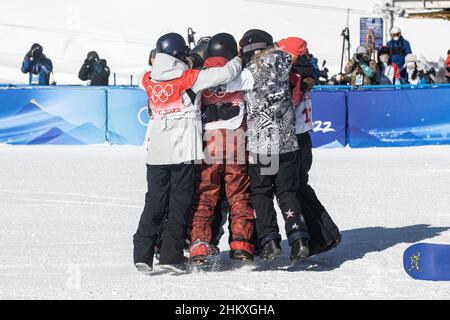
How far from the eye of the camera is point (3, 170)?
15570 millimetres

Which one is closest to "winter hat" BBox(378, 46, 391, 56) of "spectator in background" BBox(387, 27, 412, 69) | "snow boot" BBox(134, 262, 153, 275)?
"spectator in background" BBox(387, 27, 412, 69)

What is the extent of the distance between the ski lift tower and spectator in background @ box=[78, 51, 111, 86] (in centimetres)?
847

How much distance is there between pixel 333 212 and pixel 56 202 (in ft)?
10.7

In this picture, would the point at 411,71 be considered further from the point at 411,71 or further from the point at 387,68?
the point at 387,68

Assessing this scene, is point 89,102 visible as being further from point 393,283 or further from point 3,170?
point 393,283

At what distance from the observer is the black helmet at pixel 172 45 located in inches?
→ 307

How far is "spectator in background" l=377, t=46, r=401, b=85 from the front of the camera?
64.1 feet

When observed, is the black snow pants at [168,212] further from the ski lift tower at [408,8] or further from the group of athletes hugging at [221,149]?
the ski lift tower at [408,8]

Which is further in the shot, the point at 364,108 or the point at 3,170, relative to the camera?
the point at 364,108

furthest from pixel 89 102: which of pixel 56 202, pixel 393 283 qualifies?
pixel 393 283

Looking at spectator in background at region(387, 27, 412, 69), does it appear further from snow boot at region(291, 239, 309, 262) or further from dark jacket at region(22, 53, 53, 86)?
snow boot at region(291, 239, 309, 262)

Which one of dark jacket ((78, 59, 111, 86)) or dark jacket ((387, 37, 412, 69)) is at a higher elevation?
dark jacket ((387, 37, 412, 69))

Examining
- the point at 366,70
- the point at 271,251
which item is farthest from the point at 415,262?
the point at 366,70

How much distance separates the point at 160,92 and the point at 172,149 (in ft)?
1.42
